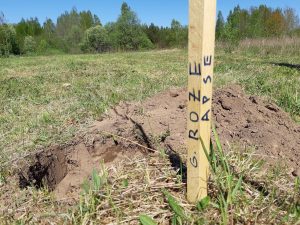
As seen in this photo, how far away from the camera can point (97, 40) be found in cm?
3978

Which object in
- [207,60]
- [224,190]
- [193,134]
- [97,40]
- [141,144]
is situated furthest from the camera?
[97,40]

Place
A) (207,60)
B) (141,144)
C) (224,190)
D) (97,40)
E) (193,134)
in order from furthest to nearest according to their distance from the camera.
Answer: (97,40), (141,144), (224,190), (193,134), (207,60)

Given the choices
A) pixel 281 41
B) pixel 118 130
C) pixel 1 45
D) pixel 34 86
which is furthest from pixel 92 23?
pixel 118 130

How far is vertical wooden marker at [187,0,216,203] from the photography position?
4.73ft

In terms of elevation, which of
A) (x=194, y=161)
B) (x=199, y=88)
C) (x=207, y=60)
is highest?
(x=207, y=60)

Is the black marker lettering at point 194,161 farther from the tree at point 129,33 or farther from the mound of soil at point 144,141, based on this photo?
the tree at point 129,33

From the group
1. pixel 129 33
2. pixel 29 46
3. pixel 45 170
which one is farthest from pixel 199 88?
pixel 129 33

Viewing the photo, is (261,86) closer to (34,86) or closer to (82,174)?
(82,174)

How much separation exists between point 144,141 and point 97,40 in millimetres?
38632

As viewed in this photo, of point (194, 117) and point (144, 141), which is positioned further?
point (144, 141)

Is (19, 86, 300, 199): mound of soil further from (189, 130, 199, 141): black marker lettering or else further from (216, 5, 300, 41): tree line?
(216, 5, 300, 41): tree line

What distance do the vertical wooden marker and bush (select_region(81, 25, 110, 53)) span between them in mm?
38415

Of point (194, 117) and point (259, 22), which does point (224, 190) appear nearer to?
point (194, 117)

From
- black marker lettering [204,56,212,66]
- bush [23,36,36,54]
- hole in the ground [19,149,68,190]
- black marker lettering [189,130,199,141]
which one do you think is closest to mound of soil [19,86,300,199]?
hole in the ground [19,149,68,190]
